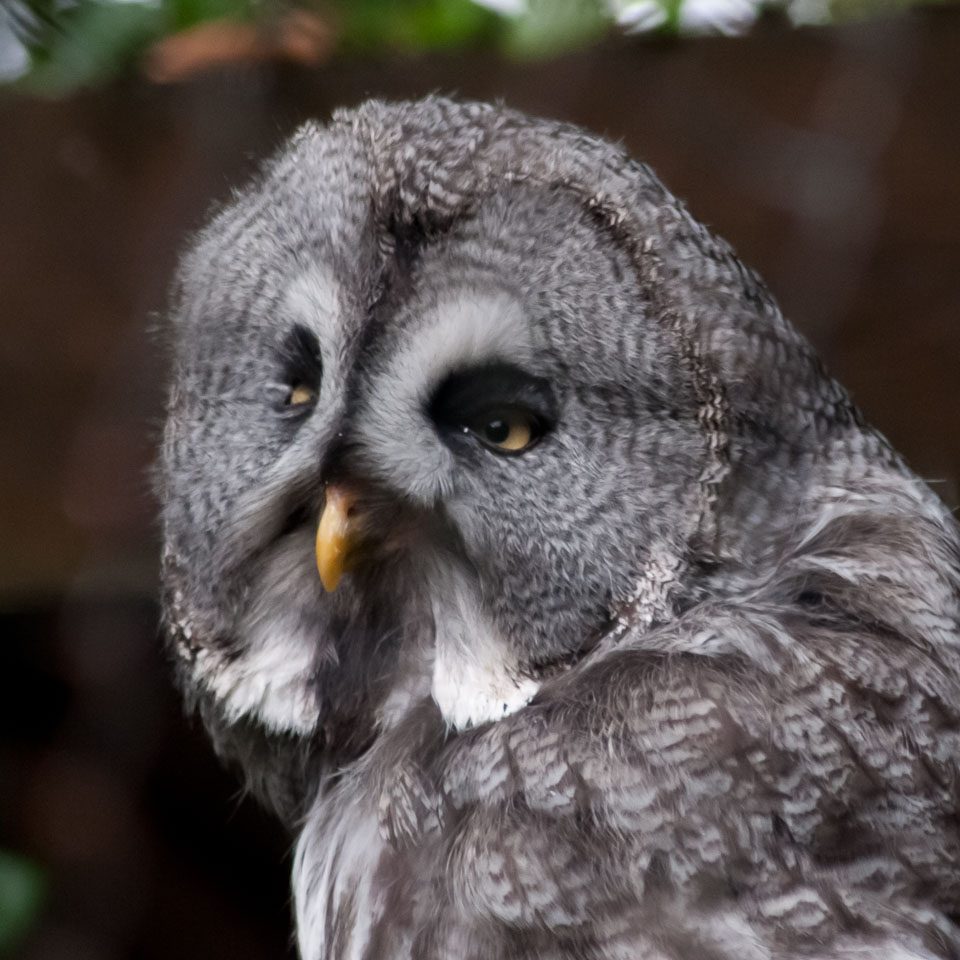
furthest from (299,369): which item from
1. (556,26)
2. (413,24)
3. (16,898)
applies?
(16,898)

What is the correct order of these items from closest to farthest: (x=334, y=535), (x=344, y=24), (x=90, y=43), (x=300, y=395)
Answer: (x=334, y=535), (x=300, y=395), (x=90, y=43), (x=344, y=24)

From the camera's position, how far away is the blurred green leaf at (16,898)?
1.53m

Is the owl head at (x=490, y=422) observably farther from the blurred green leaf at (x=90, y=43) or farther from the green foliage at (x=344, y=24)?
the blurred green leaf at (x=90, y=43)

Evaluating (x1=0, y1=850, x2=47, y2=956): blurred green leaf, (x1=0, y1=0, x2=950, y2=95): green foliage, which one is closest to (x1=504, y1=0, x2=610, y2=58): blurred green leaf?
(x1=0, y1=0, x2=950, y2=95): green foliage

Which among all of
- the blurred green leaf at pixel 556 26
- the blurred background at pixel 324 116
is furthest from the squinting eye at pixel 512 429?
the blurred background at pixel 324 116

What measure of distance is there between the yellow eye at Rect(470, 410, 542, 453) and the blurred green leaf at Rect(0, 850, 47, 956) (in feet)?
3.22

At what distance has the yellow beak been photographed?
3.26 feet

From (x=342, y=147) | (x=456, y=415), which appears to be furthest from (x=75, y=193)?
(x=456, y=415)

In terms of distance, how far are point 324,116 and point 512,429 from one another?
2.33 ft

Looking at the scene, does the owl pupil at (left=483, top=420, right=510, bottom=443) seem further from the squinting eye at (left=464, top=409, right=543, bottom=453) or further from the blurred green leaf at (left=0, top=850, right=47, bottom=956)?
the blurred green leaf at (left=0, top=850, right=47, bottom=956)

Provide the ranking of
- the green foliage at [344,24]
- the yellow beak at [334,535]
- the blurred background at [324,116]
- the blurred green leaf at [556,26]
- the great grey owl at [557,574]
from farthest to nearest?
the blurred background at [324,116] → the green foliage at [344,24] → the blurred green leaf at [556,26] → the yellow beak at [334,535] → the great grey owl at [557,574]

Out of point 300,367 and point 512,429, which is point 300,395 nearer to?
point 300,367

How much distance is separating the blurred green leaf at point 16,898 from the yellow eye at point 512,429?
3.22 ft

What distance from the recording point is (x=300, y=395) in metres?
1.09
